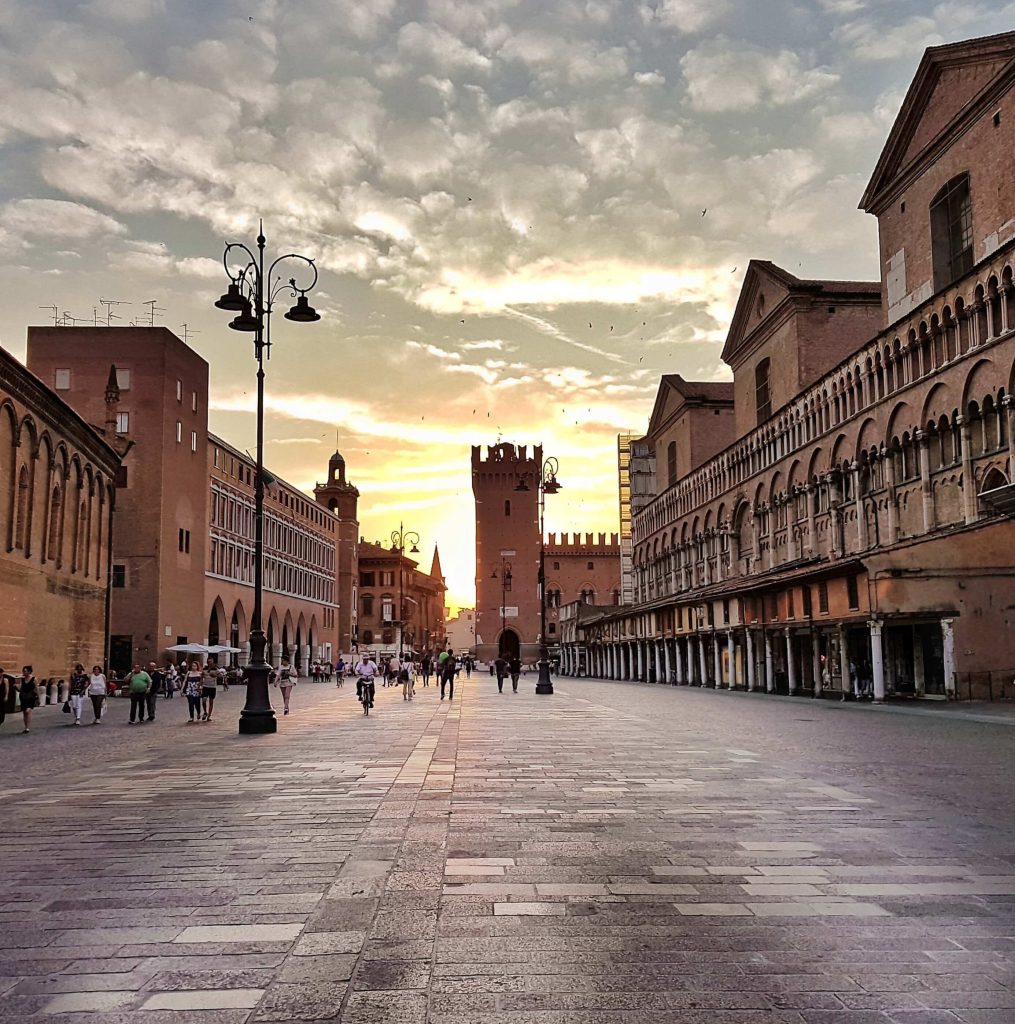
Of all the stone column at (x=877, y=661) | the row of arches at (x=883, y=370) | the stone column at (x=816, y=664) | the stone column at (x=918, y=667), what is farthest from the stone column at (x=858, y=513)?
the stone column at (x=877, y=661)

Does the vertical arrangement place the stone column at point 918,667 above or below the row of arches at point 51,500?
below

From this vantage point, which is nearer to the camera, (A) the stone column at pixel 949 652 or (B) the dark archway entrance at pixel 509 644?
(A) the stone column at pixel 949 652

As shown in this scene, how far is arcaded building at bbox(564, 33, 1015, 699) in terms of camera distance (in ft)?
97.1

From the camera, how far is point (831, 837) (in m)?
8.23

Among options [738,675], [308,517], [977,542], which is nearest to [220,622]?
[308,517]

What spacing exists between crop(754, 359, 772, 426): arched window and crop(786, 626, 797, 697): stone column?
65.9 ft

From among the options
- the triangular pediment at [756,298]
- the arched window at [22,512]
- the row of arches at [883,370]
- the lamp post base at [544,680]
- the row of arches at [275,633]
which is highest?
the triangular pediment at [756,298]

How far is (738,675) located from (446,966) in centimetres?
4526

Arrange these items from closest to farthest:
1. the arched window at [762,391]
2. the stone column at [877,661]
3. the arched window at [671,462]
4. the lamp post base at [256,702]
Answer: the lamp post base at [256,702]
the stone column at [877,661]
the arched window at [762,391]
the arched window at [671,462]

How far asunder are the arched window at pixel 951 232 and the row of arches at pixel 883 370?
11.5ft

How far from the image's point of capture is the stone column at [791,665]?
39.8m

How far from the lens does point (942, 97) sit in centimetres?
3816

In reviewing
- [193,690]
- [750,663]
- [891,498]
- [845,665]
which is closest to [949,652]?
[845,665]

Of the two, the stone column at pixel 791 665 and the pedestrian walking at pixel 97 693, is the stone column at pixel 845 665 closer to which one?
the stone column at pixel 791 665
